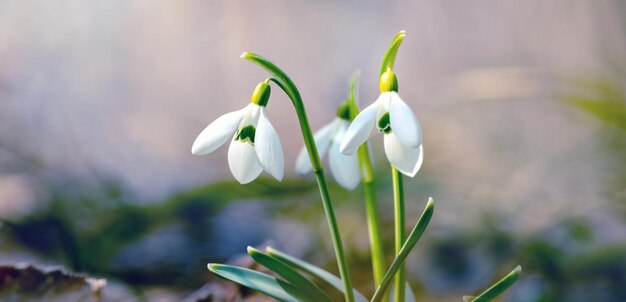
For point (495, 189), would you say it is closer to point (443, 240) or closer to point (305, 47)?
point (443, 240)

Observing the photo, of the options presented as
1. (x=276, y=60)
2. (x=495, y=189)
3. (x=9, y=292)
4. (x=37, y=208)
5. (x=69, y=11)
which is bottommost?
(x=495, y=189)

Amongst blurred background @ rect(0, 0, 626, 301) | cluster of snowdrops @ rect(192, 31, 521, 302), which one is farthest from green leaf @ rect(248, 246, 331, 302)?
blurred background @ rect(0, 0, 626, 301)

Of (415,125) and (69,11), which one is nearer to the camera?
(415,125)

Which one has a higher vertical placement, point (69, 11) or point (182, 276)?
point (69, 11)

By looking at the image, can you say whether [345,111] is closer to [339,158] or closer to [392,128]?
[339,158]

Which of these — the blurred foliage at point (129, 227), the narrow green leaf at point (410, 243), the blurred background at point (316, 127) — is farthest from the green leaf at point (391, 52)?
the blurred foliage at point (129, 227)

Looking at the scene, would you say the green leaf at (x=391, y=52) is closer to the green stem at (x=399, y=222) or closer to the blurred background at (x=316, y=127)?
the green stem at (x=399, y=222)

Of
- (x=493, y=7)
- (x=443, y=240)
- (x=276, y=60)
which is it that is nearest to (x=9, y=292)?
(x=276, y=60)
